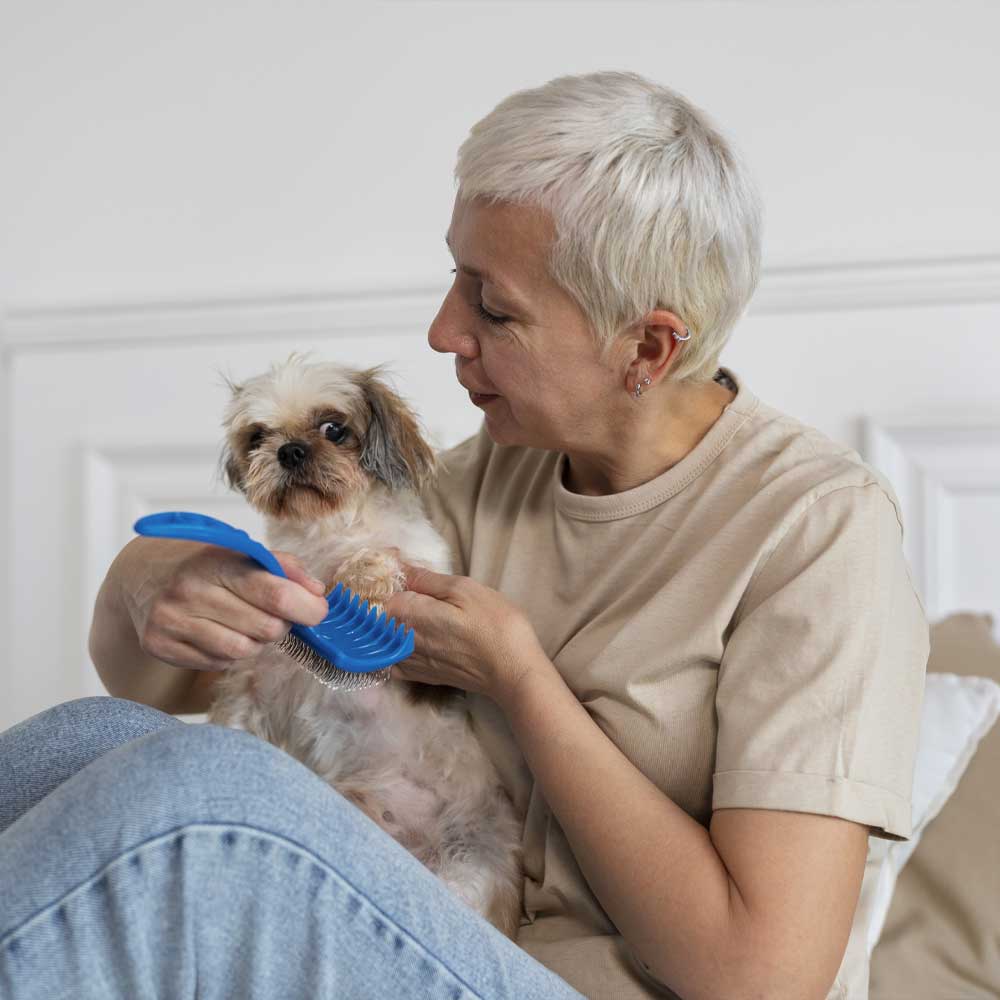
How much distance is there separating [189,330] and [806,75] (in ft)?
4.49

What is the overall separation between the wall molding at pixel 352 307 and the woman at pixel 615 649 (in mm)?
897

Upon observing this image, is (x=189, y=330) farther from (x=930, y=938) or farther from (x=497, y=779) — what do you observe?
(x=930, y=938)

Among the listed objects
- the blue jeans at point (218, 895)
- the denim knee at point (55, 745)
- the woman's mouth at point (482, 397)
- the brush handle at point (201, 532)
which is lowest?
the denim knee at point (55, 745)

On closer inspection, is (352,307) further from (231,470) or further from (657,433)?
(657,433)

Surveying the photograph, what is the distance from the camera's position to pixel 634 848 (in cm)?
117

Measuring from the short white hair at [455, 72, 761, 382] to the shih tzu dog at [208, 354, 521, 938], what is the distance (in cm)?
39

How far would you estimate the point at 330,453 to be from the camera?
1.59 m

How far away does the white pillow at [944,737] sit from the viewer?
1.62 meters

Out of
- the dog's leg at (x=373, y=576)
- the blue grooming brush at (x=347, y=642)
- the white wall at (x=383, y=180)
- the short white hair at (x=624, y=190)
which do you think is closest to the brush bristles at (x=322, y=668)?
the blue grooming brush at (x=347, y=642)

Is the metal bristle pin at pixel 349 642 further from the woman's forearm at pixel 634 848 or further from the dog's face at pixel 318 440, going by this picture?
the dog's face at pixel 318 440

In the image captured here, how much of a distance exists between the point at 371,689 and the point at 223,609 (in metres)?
0.35

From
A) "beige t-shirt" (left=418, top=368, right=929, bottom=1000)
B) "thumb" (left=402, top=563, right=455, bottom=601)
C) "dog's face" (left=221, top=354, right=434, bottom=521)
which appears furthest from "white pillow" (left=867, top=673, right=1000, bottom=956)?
"dog's face" (left=221, top=354, right=434, bottom=521)

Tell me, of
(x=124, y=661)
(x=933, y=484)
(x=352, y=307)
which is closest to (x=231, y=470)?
(x=124, y=661)

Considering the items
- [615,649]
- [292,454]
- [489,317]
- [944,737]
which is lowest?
[944,737]
